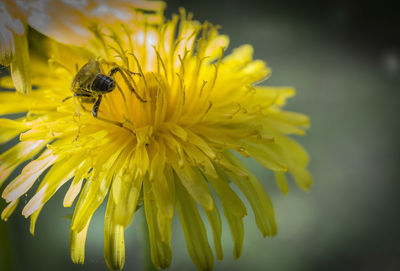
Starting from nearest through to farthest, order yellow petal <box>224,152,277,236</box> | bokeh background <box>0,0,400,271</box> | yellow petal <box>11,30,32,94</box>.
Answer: yellow petal <box>11,30,32,94</box>, yellow petal <box>224,152,277,236</box>, bokeh background <box>0,0,400,271</box>

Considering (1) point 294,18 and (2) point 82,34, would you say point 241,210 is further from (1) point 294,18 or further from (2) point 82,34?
(1) point 294,18

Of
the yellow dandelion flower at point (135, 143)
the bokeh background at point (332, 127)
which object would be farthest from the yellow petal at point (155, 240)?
the bokeh background at point (332, 127)

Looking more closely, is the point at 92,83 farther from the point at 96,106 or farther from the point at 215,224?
the point at 215,224

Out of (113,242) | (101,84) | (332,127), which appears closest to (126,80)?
(101,84)

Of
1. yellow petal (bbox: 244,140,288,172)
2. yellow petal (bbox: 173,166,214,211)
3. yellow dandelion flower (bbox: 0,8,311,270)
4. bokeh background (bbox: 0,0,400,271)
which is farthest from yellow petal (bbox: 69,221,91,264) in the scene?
bokeh background (bbox: 0,0,400,271)

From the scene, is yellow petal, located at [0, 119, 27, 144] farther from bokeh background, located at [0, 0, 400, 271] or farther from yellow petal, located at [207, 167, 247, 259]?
bokeh background, located at [0, 0, 400, 271]

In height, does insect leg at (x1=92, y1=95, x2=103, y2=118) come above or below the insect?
below
